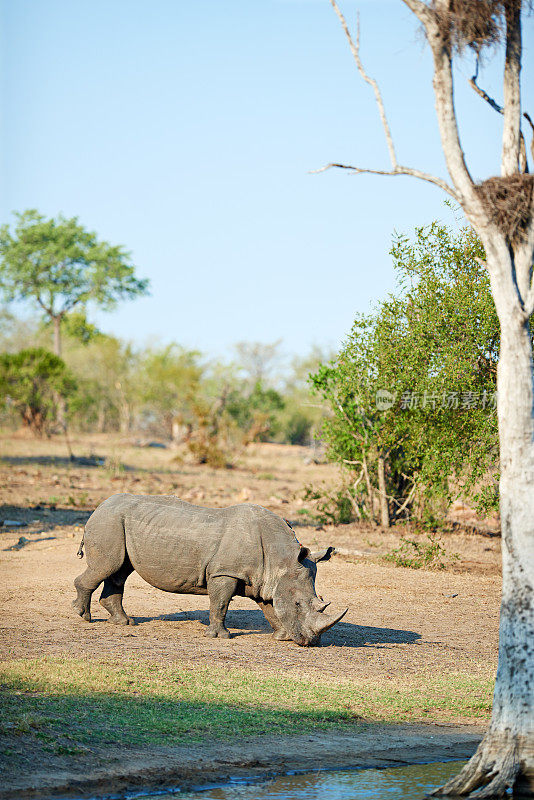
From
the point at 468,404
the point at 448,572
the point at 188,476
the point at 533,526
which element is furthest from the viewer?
the point at 188,476

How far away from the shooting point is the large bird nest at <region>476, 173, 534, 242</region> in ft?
19.7

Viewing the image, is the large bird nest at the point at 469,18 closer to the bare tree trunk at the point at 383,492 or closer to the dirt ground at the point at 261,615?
the dirt ground at the point at 261,615

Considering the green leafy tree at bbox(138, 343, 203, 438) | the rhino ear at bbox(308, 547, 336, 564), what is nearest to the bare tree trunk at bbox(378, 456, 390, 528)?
A: the rhino ear at bbox(308, 547, 336, 564)

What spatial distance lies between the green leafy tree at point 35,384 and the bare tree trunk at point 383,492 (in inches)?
773

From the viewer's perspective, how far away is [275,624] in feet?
31.1

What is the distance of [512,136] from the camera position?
6277 millimetres

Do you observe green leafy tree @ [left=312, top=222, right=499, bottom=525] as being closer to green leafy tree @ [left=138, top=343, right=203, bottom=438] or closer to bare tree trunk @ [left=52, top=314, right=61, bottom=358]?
green leafy tree @ [left=138, top=343, right=203, bottom=438]

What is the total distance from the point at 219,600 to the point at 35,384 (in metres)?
26.7

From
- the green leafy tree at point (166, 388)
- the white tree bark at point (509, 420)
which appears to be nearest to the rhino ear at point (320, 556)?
the white tree bark at point (509, 420)

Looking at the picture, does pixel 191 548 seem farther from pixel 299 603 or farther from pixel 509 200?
pixel 509 200

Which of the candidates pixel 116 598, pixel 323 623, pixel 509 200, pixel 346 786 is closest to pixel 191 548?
pixel 116 598

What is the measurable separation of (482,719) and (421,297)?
8.45 m

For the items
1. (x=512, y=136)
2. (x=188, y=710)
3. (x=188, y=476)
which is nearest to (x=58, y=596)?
(x=188, y=710)

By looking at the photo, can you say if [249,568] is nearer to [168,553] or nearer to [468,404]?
[168,553]
